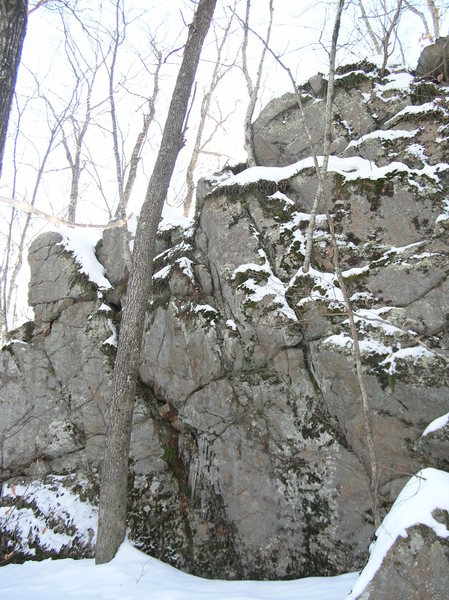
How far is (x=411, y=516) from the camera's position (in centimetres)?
344

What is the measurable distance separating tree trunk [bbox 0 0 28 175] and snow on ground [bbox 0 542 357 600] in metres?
4.36

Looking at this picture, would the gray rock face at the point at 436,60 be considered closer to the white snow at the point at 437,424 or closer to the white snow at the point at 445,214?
the white snow at the point at 445,214

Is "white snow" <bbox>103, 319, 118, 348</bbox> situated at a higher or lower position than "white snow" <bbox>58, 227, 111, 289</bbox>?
lower

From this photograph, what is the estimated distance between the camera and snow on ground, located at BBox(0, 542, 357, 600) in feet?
14.1

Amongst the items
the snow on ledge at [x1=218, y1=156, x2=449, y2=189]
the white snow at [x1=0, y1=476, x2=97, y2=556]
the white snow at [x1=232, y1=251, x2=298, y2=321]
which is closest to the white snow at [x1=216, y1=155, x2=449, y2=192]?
the snow on ledge at [x1=218, y1=156, x2=449, y2=189]

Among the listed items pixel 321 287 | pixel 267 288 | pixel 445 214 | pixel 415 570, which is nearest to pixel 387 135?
pixel 445 214

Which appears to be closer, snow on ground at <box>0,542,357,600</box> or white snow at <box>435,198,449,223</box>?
snow on ground at <box>0,542,357,600</box>

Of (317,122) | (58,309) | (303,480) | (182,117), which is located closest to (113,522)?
(303,480)

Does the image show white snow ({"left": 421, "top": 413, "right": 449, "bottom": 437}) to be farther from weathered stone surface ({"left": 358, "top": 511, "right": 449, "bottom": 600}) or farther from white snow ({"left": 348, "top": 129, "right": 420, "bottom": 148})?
white snow ({"left": 348, "top": 129, "right": 420, "bottom": 148})

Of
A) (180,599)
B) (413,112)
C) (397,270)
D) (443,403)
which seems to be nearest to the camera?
(180,599)

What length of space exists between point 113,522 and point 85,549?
1.19 meters

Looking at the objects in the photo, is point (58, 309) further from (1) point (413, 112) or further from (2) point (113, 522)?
(1) point (413, 112)

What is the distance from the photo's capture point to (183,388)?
6.55m

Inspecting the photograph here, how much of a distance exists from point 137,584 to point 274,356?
3.19 meters
